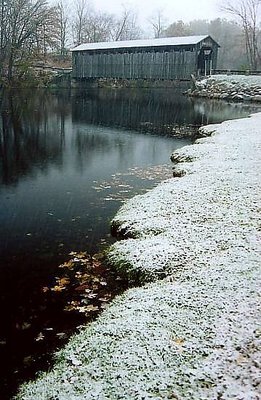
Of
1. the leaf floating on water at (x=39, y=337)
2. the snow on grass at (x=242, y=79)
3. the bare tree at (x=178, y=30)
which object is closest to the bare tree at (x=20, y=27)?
the snow on grass at (x=242, y=79)

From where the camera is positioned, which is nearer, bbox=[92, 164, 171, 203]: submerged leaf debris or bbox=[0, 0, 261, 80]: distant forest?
bbox=[92, 164, 171, 203]: submerged leaf debris

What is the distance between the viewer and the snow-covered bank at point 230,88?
44844mm

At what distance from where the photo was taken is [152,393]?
12.1ft

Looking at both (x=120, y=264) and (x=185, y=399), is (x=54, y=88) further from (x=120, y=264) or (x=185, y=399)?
(x=185, y=399)

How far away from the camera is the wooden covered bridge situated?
162ft

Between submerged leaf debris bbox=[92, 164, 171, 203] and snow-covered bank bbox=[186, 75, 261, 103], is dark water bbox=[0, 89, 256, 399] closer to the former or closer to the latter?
submerged leaf debris bbox=[92, 164, 171, 203]

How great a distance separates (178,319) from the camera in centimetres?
479

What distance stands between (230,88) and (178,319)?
45.9 metres

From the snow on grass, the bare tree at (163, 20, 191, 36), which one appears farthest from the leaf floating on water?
the bare tree at (163, 20, 191, 36)

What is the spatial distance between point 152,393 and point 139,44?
178 feet

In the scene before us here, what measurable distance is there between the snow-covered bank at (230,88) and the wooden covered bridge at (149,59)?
2159 millimetres

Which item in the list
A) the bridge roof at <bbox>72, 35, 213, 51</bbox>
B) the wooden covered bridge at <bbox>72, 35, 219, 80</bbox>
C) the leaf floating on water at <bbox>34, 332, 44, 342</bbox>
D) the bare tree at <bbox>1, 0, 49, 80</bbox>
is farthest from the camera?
the wooden covered bridge at <bbox>72, 35, 219, 80</bbox>

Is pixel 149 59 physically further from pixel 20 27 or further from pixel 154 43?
pixel 20 27

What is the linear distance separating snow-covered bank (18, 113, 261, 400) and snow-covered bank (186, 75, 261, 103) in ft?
129
